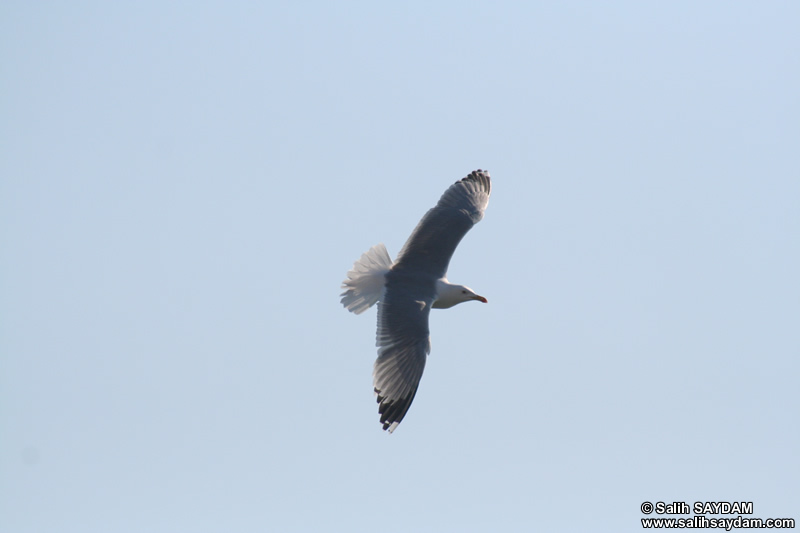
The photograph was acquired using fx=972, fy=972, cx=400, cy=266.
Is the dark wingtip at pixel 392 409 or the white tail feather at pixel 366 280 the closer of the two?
the dark wingtip at pixel 392 409

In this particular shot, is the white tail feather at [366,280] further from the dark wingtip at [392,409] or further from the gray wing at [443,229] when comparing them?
the dark wingtip at [392,409]

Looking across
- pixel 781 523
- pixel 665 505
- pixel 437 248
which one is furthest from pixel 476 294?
pixel 781 523

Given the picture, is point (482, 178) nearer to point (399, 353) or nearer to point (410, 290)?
point (410, 290)

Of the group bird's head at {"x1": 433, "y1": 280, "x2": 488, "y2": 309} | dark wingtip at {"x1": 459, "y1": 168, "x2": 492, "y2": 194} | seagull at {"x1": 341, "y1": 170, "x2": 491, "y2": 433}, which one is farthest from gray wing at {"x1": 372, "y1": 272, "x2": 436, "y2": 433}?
dark wingtip at {"x1": 459, "y1": 168, "x2": 492, "y2": 194}

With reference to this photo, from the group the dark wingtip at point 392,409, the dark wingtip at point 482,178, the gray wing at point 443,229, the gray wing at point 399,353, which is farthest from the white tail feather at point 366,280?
the dark wingtip at point 482,178

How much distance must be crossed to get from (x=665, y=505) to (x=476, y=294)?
3.63m

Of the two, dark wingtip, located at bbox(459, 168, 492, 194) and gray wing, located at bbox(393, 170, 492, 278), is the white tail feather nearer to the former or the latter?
gray wing, located at bbox(393, 170, 492, 278)

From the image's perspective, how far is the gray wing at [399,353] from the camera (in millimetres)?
11375

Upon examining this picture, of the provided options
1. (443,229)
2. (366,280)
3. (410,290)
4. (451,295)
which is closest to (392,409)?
(410,290)

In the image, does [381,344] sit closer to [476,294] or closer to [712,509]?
[476,294]

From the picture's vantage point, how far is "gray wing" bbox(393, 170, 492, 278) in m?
13.0

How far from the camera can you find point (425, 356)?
11.6 m

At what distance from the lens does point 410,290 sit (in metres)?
12.4

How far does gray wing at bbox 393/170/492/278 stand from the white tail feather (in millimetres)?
230
